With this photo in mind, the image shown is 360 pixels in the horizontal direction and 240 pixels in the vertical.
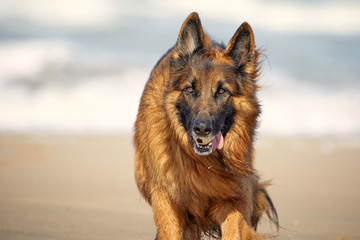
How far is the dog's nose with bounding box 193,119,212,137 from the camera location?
3.86 meters

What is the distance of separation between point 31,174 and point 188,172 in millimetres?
5238

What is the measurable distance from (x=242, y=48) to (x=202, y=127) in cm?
90

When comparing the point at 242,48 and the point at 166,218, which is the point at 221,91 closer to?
the point at 242,48

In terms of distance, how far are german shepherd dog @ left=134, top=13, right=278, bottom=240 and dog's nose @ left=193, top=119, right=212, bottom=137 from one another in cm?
22

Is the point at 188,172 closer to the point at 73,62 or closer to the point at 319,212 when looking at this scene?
the point at 319,212

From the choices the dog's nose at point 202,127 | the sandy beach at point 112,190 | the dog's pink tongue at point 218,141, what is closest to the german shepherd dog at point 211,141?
the dog's pink tongue at point 218,141

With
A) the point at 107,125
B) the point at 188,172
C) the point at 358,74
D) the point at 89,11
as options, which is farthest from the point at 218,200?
the point at 89,11

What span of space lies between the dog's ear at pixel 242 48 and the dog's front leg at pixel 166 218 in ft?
4.32

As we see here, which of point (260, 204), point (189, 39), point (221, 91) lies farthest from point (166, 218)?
point (189, 39)

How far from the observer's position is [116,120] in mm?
17094

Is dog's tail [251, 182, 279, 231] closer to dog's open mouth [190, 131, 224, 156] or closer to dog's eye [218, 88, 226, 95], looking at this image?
dog's open mouth [190, 131, 224, 156]

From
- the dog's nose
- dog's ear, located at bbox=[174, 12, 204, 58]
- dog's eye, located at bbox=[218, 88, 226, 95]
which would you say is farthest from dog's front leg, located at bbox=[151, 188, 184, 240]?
dog's ear, located at bbox=[174, 12, 204, 58]

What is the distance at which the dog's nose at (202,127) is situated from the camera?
12.7 feet

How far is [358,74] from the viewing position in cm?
2361
